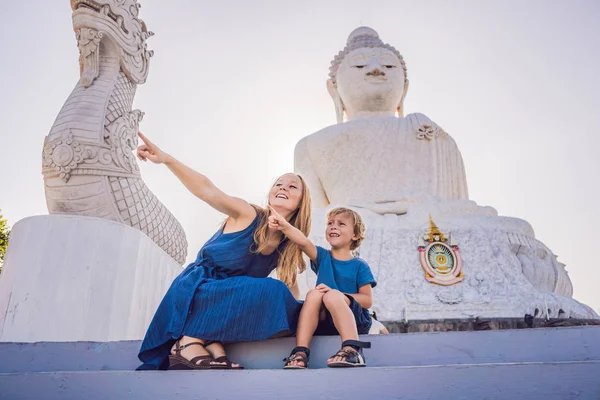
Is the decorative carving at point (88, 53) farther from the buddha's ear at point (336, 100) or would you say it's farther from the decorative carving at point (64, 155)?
the buddha's ear at point (336, 100)

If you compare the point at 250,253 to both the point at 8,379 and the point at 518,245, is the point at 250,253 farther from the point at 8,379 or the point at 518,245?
the point at 518,245

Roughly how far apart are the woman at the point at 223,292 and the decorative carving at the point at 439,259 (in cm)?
256

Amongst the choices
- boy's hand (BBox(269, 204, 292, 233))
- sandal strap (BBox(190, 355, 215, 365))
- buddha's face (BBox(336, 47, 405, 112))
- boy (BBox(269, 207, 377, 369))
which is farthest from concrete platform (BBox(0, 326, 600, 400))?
buddha's face (BBox(336, 47, 405, 112))

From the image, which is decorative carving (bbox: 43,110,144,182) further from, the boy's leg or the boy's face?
the boy's leg

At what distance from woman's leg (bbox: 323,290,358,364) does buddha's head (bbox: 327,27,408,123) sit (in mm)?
5370

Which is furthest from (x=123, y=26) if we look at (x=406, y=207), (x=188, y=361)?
(x=188, y=361)

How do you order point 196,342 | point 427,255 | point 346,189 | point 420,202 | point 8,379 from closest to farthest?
point 8,379
point 196,342
point 427,255
point 420,202
point 346,189

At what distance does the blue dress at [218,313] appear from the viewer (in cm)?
200

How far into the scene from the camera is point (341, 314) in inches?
78.6

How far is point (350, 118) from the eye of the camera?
732cm

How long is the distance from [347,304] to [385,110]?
18.0ft

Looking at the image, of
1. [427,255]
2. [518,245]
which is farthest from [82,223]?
[518,245]

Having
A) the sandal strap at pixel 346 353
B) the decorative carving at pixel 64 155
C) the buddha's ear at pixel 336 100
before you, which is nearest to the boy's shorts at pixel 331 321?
the sandal strap at pixel 346 353

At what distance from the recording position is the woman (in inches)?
78.0
